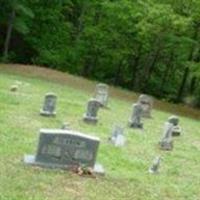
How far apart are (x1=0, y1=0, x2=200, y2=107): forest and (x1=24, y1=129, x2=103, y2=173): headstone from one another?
19.5m

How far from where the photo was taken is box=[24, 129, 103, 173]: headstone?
1167cm

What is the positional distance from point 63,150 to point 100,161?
149 centimetres

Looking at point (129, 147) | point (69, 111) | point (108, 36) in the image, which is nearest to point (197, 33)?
point (108, 36)

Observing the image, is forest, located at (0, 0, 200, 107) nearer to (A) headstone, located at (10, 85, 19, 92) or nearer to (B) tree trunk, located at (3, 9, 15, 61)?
(B) tree trunk, located at (3, 9, 15, 61)

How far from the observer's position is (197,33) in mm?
33969

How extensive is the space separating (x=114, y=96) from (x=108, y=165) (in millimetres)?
16430

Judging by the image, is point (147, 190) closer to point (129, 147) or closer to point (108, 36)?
point (129, 147)

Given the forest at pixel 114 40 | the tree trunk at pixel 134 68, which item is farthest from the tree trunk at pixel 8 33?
the tree trunk at pixel 134 68

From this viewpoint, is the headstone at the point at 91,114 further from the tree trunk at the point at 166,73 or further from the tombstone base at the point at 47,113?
the tree trunk at the point at 166,73

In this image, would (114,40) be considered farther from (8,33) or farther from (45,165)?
(45,165)

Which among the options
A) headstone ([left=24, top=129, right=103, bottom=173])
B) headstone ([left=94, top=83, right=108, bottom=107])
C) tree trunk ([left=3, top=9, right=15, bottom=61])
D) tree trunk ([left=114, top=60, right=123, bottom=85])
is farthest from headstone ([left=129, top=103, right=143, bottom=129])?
tree trunk ([left=114, top=60, right=123, bottom=85])

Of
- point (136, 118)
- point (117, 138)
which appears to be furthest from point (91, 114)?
point (117, 138)

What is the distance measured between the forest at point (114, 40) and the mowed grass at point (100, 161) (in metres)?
11.5

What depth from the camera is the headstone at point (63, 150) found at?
1167 cm
